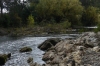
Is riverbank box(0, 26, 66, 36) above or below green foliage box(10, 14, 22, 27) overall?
below

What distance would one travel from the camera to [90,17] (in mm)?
94188

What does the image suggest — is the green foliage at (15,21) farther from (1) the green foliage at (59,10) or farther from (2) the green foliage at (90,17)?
(2) the green foliage at (90,17)

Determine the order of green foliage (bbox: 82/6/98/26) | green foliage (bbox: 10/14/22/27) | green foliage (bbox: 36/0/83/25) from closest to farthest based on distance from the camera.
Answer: green foliage (bbox: 10/14/22/27)
green foliage (bbox: 36/0/83/25)
green foliage (bbox: 82/6/98/26)

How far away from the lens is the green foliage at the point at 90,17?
93.4 m

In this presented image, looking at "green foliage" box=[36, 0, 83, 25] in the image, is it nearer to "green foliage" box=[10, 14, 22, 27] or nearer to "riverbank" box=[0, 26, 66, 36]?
"green foliage" box=[10, 14, 22, 27]

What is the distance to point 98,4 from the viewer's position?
137 meters

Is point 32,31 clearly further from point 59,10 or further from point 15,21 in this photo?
point 59,10

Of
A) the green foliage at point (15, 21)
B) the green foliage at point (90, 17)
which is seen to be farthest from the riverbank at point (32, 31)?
the green foliage at point (90, 17)

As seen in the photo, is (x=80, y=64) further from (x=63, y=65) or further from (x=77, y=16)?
(x=77, y=16)

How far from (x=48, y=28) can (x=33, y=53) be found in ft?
114

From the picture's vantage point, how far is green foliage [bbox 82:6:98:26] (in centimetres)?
9340

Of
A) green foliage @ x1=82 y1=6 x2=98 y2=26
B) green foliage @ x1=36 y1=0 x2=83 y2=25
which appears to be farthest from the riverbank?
green foliage @ x1=82 y1=6 x2=98 y2=26

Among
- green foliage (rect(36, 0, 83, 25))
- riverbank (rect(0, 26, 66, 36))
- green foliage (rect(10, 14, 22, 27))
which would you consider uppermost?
green foliage (rect(36, 0, 83, 25))

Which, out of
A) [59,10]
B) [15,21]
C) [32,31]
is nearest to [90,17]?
[59,10]
